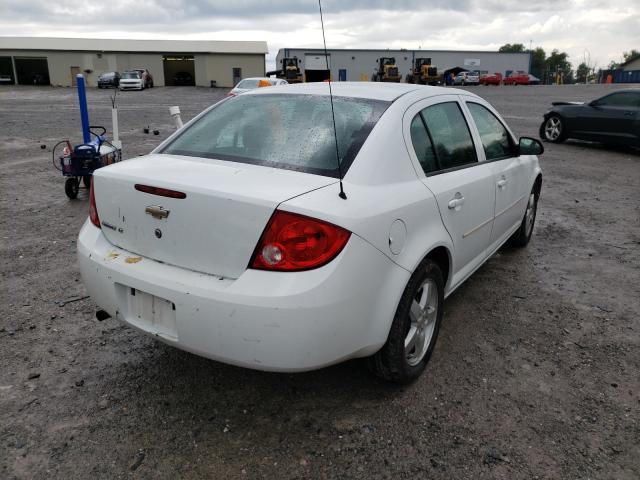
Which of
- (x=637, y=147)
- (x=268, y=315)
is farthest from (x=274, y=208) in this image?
(x=637, y=147)

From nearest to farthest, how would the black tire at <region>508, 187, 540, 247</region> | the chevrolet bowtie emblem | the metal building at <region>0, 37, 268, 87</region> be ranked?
the chevrolet bowtie emblem, the black tire at <region>508, 187, 540, 247</region>, the metal building at <region>0, 37, 268, 87</region>

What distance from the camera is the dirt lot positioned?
2.38 m

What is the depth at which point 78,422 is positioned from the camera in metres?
2.61

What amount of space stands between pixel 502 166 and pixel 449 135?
84 cm

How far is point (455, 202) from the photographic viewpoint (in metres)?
3.15

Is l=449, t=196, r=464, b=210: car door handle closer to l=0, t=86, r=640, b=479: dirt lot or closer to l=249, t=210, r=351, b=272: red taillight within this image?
l=0, t=86, r=640, b=479: dirt lot

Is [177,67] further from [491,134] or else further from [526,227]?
[491,134]

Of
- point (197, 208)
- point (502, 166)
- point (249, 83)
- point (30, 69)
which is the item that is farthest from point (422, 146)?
point (30, 69)

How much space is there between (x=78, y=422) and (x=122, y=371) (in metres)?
0.47

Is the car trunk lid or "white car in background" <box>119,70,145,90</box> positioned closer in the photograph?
the car trunk lid

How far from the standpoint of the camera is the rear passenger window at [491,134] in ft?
12.8

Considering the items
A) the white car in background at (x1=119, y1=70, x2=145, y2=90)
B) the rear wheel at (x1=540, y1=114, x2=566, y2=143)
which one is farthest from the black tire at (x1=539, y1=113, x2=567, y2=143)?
the white car in background at (x1=119, y1=70, x2=145, y2=90)

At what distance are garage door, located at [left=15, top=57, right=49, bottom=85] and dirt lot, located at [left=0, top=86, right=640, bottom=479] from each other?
58123 millimetres

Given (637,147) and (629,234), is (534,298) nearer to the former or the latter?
(629,234)
